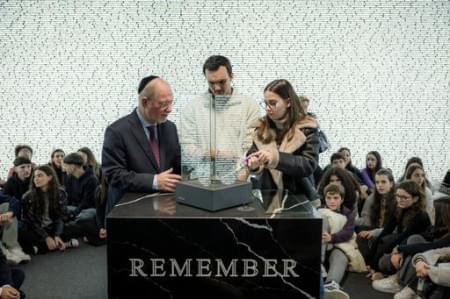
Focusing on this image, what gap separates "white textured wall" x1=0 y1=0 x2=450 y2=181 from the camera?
630 cm

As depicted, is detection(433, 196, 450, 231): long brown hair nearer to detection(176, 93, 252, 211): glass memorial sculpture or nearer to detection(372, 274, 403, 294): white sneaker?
detection(372, 274, 403, 294): white sneaker

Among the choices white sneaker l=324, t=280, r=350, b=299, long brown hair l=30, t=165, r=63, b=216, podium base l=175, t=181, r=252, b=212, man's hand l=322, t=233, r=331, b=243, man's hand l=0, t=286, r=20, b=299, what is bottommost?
white sneaker l=324, t=280, r=350, b=299

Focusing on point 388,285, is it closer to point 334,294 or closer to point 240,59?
point 334,294

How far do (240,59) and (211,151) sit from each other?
15.8ft

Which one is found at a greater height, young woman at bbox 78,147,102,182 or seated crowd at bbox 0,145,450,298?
young woman at bbox 78,147,102,182

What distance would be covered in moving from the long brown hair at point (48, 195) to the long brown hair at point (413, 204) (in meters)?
2.99

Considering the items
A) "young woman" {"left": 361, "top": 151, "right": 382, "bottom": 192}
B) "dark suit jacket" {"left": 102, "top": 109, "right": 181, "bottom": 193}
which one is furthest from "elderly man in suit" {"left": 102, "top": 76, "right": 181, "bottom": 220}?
"young woman" {"left": 361, "top": 151, "right": 382, "bottom": 192}

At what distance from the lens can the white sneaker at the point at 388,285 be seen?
144 inches

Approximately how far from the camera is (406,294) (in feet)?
11.1

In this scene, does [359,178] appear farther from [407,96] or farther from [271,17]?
[271,17]

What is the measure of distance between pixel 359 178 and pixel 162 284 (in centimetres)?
450

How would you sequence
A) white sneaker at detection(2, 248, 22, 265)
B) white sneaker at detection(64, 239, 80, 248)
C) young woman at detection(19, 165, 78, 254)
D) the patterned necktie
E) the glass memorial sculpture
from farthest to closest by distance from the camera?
white sneaker at detection(64, 239, 80, 248)
young woman at detection(19, 165, 78, 254)
white sneaker at detection(2, 248, 22, 265)
the patterned necktie
the glass memorial sculpture

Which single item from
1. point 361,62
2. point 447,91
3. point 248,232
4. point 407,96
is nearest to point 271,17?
point 361,62

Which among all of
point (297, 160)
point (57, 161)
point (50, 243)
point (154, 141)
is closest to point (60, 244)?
point (50, 243)
